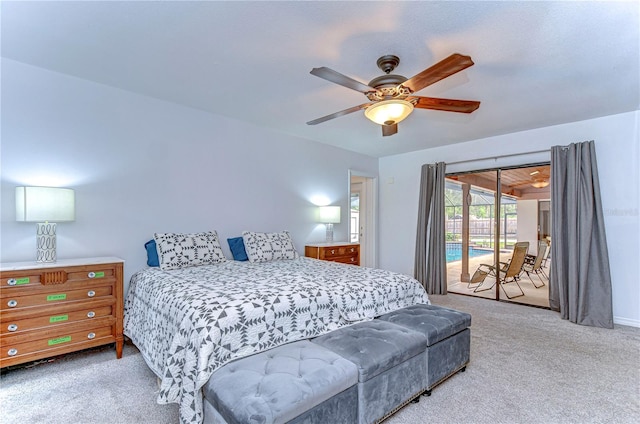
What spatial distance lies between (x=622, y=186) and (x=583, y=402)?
2904mm

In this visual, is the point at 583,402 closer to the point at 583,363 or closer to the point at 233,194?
the point at 583,363

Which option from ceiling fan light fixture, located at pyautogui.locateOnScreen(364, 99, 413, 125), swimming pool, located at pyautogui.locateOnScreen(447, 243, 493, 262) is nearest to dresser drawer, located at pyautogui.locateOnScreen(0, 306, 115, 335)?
ceiling fan light fixture, located at pyautogui.locateOnScreen(364, 99, 413, 125)

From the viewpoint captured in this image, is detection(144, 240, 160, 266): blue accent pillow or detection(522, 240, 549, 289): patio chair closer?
detection(144, 240, 160, 266): blue accent pillow

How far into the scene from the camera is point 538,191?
14.4ft

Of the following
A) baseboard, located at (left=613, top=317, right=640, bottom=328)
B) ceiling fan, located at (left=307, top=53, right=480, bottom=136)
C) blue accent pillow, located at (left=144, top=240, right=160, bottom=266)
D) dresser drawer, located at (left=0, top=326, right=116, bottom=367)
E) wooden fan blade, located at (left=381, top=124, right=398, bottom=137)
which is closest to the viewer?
ceiling fan, located at (left=307, top=53, right=480, bottom=136)

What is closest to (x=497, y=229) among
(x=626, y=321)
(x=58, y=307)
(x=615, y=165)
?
(x=615, y=165)

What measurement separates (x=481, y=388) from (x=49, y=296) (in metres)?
3.30

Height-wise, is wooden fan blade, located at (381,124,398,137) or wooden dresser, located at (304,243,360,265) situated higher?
wooden fan blade, located at (381,124,398,137)

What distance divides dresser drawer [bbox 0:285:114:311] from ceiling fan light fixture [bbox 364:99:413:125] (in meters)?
2.66

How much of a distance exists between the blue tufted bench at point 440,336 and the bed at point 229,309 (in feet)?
0.77

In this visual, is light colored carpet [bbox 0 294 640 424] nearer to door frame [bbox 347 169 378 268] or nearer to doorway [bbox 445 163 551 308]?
doorway [bbox 445 163 551 308]

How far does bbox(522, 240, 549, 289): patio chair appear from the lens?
4.35 meters

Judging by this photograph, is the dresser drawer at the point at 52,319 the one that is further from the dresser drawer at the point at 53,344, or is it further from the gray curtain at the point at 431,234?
the gray curtain at the point at 431,234

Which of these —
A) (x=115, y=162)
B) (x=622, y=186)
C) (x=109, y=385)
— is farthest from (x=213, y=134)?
(x=622, y=186)
